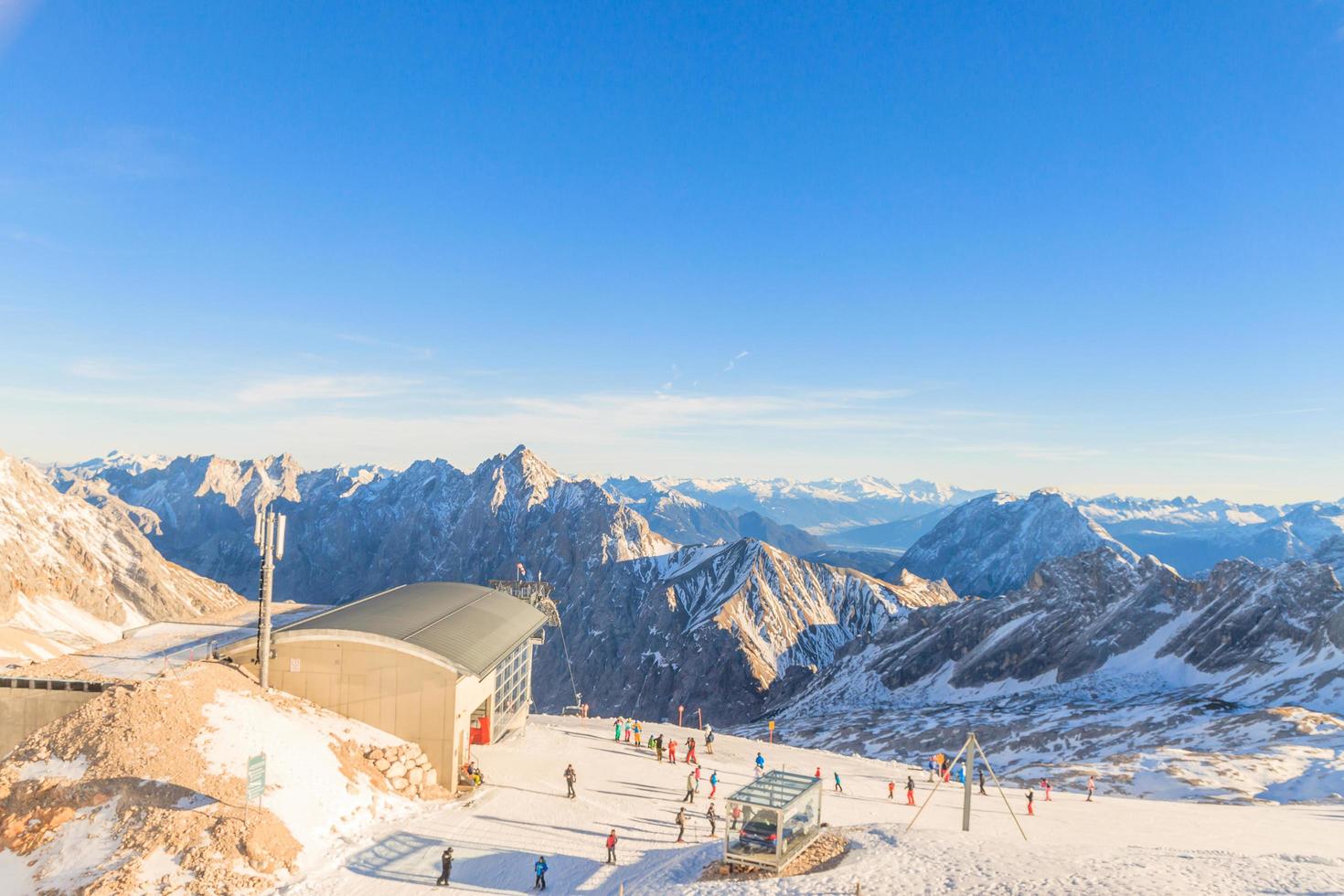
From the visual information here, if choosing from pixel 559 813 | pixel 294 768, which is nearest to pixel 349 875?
pixel 294 768

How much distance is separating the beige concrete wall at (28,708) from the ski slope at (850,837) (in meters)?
20.1

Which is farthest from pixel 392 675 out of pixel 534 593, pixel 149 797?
pixel 534 593

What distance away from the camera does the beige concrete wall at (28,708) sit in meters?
42.9

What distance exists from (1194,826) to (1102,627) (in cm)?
11300

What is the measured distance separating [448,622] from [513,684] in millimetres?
7632

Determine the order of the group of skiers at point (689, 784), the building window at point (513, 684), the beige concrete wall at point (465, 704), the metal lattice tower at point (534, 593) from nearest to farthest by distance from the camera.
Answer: the group of skiers at point (689, 784)
the beige concrete wall at point (465, 704)
the building window at point (513, 684)
the metal lattice tower at point (534, 593)

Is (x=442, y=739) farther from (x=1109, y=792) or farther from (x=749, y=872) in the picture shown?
(x=1109, y=792)

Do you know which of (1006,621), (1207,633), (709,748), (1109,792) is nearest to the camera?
(709,748)

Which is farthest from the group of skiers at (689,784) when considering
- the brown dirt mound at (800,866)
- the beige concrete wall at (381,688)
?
the beige concrete wall at (381,688)

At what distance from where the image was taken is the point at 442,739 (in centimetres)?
4372

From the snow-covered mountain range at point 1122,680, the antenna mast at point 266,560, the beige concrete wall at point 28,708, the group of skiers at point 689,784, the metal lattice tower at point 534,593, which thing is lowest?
the snow-covered mountain range at point 1122,680

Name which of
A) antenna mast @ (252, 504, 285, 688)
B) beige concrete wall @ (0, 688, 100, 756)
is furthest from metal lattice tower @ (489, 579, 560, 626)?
beige concrete wall @ (0, 688, 100, 756)

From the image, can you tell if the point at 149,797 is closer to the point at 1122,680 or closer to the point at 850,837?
the point at 850,837

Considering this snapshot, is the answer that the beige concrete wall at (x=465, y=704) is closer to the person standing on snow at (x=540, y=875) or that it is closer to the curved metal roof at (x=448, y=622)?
the curved metal roof at (x=448, y=622)
